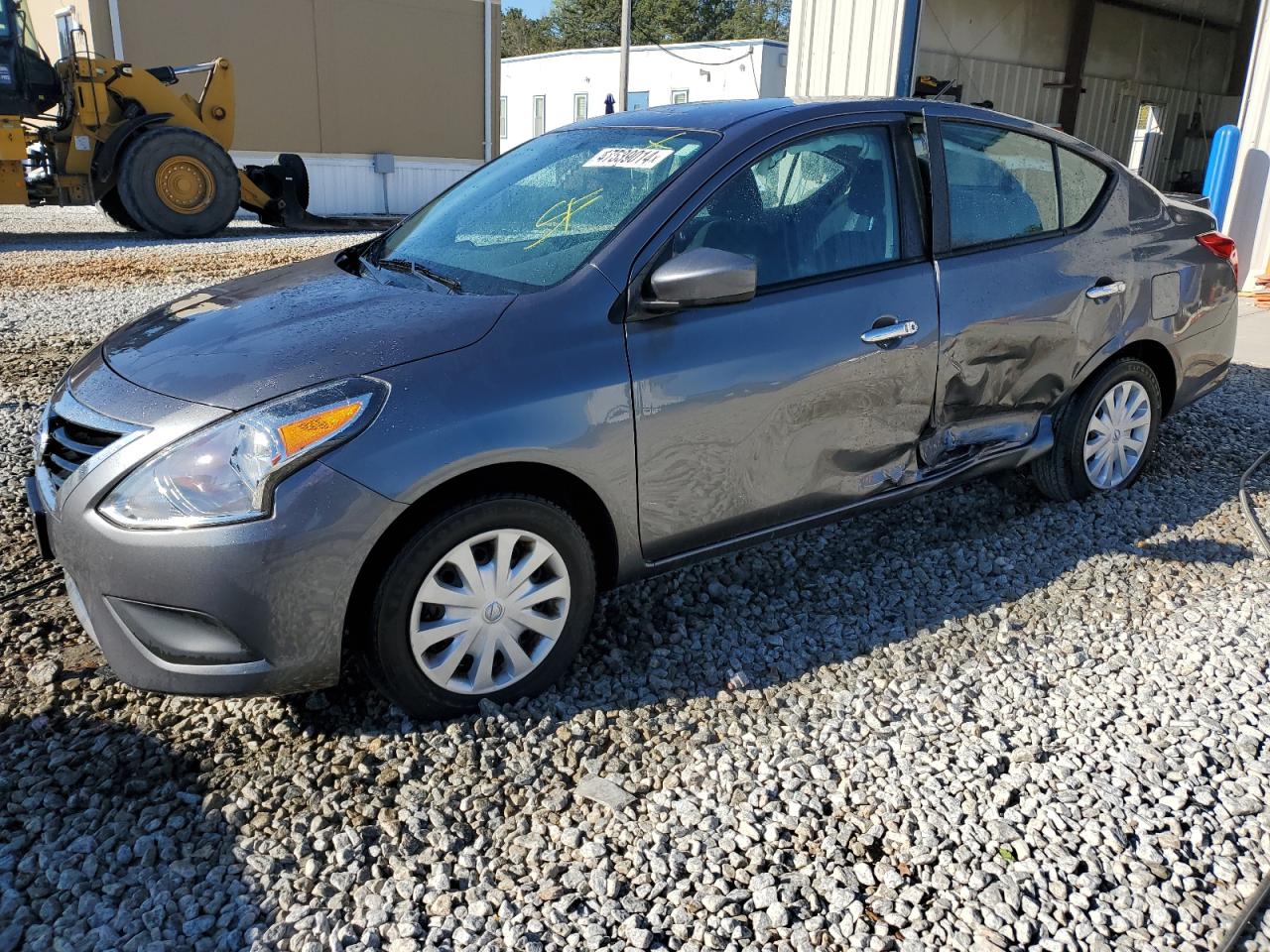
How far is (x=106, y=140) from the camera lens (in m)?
13.3

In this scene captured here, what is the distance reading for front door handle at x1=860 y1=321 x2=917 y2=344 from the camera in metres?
3.45

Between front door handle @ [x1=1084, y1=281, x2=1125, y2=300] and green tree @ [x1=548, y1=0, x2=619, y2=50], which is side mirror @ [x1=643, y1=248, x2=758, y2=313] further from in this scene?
green tree @ [x1=548, y1=0, x2=619, y2=50]

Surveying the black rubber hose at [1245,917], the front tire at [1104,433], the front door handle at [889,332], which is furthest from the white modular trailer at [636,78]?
the black rubber hose at [1245,917]

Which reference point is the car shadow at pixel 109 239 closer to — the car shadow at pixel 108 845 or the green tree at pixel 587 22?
the car shadow at pixel 108 845

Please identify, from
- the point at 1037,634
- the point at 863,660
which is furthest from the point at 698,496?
the point at 1037,634

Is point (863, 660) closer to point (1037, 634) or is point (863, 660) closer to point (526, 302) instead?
point (1037, 634)

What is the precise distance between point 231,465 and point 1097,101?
1858cm

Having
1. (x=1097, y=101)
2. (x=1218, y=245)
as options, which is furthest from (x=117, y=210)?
(x=1097, y=101)

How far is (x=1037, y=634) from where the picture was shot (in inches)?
139

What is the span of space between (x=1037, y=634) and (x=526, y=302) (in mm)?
2067

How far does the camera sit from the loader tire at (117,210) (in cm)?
1394

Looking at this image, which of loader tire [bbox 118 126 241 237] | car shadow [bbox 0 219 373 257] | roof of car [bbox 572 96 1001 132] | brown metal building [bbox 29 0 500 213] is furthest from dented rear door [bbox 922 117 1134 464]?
brown metal building [bbox 29 0 500 213]

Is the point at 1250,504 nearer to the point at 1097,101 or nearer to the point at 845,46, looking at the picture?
the point at 845,46

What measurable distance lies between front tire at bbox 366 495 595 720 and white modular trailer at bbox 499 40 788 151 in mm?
22564
